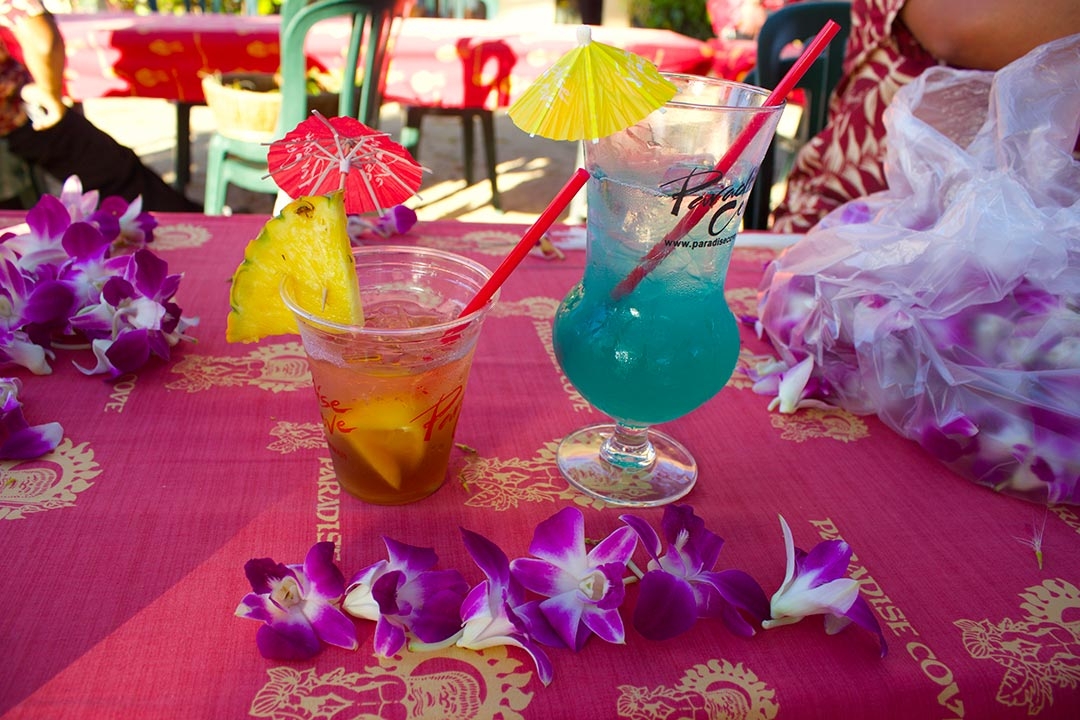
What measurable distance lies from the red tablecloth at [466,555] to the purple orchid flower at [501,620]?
13 mm

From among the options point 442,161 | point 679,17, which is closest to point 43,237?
point 442,161

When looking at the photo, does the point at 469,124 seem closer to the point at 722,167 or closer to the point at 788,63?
the point at 788,63

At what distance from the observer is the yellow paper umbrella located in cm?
65

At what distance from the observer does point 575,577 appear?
25.8 inches

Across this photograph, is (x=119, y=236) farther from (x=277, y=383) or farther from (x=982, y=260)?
(x=982, y=260)

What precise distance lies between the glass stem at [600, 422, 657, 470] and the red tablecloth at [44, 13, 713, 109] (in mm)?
2674

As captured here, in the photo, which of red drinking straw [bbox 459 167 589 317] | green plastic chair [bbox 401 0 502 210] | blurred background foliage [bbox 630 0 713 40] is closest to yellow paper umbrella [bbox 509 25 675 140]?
red drinking straw [bbox 459 167 589 317]

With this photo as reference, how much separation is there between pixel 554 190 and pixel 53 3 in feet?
14.7

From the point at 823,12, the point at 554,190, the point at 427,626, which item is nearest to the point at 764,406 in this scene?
the point at 427,626

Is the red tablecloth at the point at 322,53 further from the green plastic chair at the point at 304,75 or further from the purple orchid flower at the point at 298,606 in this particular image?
the purple orchid flower at the point at 298,606

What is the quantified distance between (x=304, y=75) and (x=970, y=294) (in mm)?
2334

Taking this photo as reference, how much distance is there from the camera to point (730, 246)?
0.80 m

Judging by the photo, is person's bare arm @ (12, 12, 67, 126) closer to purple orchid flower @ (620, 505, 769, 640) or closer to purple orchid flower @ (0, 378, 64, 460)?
purple orchid flower @ (0, 378, 64, 460)

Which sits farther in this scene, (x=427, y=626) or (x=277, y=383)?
(x=277, y=383)
